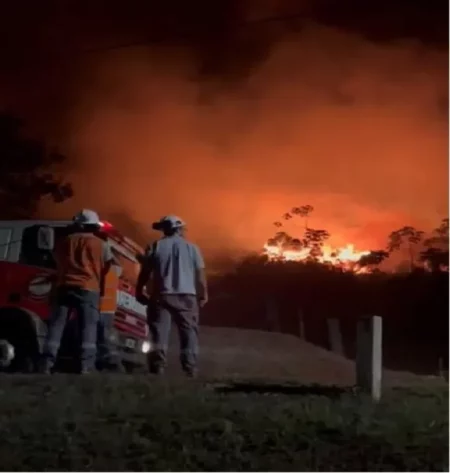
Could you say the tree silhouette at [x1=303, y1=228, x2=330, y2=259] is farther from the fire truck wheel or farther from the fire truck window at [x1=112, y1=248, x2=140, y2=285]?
the fire truck wheel

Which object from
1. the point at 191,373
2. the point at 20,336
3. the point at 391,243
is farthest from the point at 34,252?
the point at 391,243

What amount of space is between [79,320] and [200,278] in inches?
14.2

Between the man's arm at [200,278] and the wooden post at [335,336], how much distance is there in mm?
363

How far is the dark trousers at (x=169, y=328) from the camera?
8.02 ft

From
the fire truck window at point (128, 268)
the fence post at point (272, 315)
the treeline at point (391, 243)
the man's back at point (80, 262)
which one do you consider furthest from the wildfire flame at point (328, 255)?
the man's back at point (80, 262)

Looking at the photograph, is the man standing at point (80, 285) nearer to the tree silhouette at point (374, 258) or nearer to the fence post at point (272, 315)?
the fence post at point (272, 315)

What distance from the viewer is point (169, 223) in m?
2.49

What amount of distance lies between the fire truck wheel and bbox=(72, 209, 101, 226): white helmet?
31 centimetres

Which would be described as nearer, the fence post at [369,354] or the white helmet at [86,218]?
the fence post at [369,354]

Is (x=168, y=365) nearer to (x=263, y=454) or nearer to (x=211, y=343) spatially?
(x=211, y=343)

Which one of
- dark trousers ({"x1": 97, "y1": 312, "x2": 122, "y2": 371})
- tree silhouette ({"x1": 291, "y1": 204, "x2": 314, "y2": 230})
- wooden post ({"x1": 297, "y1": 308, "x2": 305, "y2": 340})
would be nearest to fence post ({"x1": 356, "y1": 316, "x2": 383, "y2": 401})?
wooden post ({"x1": 297, "y1": 308, "x2": 305, "y2": 340})

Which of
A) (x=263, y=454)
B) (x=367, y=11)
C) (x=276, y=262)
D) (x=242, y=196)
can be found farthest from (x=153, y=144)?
(x=263, y=454)

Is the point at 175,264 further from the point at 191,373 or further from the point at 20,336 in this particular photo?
the point at 20,336

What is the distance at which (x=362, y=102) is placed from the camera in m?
2.53
